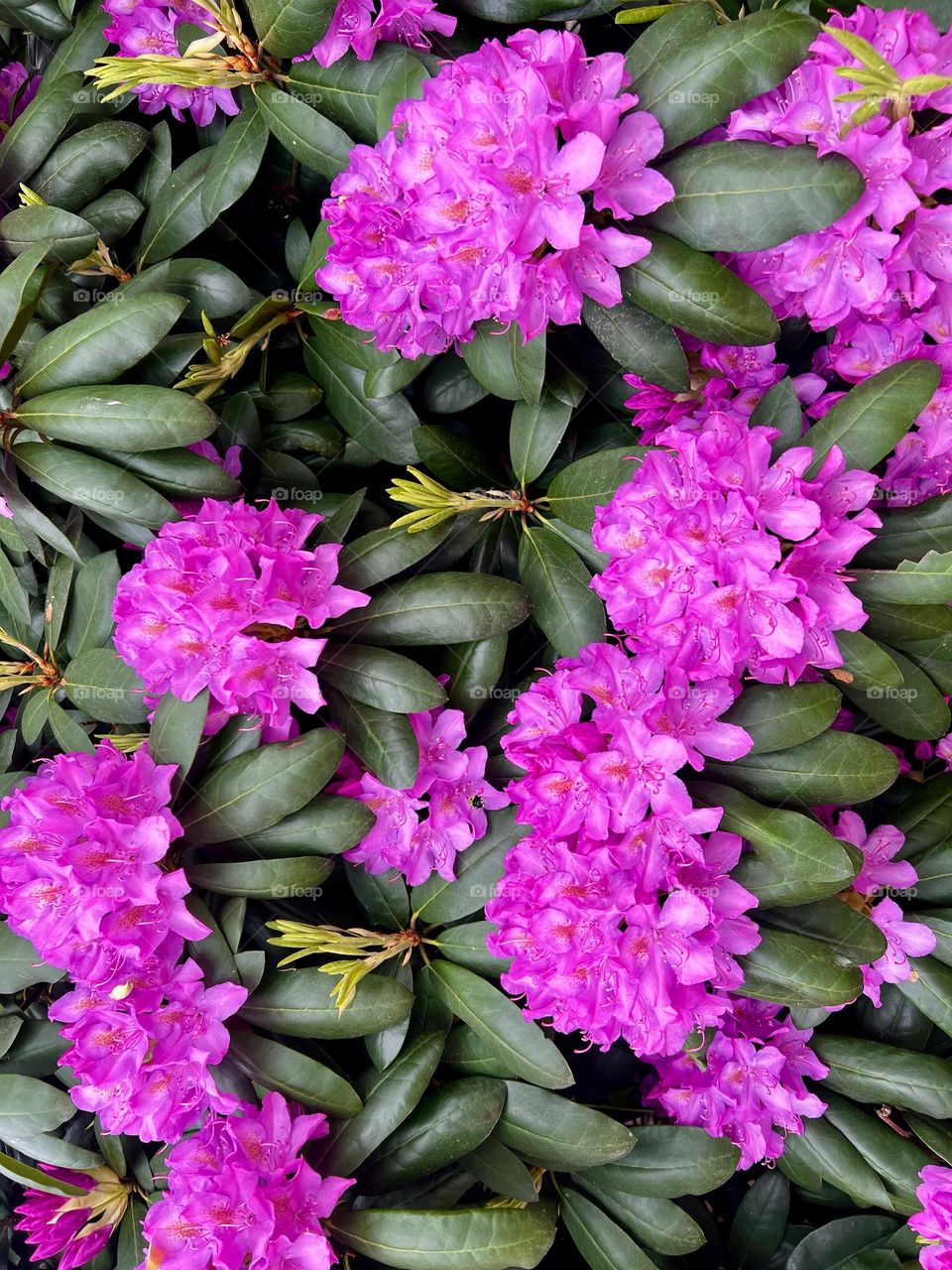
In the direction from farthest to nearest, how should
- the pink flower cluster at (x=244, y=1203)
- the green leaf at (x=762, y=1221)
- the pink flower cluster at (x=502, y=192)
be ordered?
the green leaf at (x=762, y=1221) < the pink flower cluster at (x=244, y=1203) < the pink flower cluster at (x=502, y=192)

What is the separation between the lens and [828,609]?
38.3 inches

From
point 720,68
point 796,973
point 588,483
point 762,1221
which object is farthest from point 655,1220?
point 720,68

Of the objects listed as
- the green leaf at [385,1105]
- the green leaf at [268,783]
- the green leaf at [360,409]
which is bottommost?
the green leaf at [385,1105]

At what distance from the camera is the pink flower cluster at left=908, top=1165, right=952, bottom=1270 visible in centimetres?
107

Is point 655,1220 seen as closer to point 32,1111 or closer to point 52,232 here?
point 32,1111

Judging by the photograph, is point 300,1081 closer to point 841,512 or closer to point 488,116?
point 841,512

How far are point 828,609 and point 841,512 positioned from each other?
102 millimetres

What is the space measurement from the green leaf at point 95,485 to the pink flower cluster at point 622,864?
0.48 m

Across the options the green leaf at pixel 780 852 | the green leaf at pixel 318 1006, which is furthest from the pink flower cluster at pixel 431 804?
the green leaf at pixel 780 852

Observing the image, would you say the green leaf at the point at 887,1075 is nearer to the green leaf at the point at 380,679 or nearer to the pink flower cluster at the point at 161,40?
the green leaf at the point at 380,679

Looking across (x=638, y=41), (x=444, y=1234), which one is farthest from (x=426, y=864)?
(x=638, y=41)

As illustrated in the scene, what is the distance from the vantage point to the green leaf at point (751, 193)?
0.89 metres

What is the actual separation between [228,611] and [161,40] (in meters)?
0.75

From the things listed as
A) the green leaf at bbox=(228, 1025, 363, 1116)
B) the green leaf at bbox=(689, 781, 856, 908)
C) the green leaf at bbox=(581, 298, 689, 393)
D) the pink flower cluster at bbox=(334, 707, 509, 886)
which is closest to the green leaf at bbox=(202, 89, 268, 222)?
the green leaf at bbox=(581, 298, 689, 393)
